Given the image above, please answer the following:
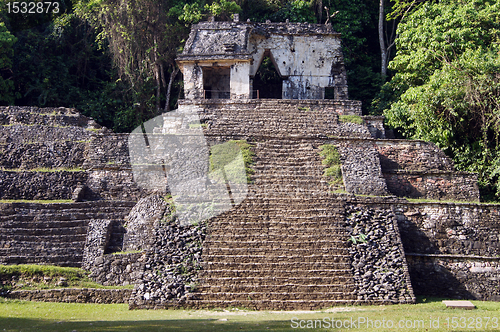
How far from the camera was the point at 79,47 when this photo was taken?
74.7 feet

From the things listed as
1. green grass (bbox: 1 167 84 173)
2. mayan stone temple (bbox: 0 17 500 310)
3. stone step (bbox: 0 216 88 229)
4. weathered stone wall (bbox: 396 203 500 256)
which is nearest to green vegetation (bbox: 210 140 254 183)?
mayan stone temple (bbox: 0 17 500 310)

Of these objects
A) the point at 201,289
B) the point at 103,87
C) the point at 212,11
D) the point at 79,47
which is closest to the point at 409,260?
the point at 201,289

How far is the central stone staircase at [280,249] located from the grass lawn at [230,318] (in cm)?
46

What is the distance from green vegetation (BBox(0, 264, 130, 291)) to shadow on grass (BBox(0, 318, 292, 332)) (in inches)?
93.4

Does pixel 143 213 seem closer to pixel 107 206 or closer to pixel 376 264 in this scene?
pixel 107 206

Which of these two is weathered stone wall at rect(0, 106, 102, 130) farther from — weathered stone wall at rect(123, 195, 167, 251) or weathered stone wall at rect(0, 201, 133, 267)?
weathered stone wall at rect(123, 195, 167, 251)

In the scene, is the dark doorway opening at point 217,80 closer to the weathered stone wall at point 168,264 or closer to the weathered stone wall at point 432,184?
the weathered stone wall at point 432,184

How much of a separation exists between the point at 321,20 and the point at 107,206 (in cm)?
1467

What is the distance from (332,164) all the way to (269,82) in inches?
405

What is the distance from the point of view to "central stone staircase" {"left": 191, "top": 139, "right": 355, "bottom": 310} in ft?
34.8

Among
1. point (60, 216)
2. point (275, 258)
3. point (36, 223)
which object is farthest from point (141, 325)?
point (36, 223)

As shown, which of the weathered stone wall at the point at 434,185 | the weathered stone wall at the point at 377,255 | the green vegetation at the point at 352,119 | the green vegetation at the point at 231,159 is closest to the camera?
the weathered stone wall at the point at 377,255

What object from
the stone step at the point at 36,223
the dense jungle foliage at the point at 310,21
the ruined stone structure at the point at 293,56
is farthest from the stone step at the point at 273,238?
the ruined stone structure at the point at 293,56

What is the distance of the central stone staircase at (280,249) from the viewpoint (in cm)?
1060
